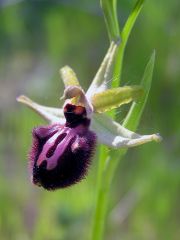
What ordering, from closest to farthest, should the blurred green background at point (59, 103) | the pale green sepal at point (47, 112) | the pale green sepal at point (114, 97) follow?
the pale green sepal at point (114, 97) → the pale green sepal at point (47, 112) → the blurred green background at point (59, 103)

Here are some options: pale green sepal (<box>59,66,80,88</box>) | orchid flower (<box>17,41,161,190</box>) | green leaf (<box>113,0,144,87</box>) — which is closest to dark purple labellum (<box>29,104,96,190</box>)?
orchid flower (<box>17,41,161,190</box>)

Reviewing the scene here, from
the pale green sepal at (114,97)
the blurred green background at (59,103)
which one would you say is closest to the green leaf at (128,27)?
the pale green sepal at (114,97)

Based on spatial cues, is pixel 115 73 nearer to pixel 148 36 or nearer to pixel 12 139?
pixel 12 139

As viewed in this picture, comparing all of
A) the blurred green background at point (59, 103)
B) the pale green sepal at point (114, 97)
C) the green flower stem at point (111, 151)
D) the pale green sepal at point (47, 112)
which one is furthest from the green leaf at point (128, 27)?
the blurred green background at point (59, 103)

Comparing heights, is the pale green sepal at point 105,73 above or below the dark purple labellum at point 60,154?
above

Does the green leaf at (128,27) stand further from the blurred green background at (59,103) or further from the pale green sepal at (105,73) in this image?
the blurred green background at (59,103)

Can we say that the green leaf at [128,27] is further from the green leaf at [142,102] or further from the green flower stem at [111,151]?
the green leaf at [142,102]

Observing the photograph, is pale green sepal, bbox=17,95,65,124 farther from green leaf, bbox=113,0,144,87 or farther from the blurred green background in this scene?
the blurred green background

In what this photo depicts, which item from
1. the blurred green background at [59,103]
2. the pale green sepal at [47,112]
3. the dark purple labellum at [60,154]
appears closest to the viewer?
the dark purple labellum at [60,154]

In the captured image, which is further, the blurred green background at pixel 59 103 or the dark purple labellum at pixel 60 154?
the blurred green background at pixel 59 103
